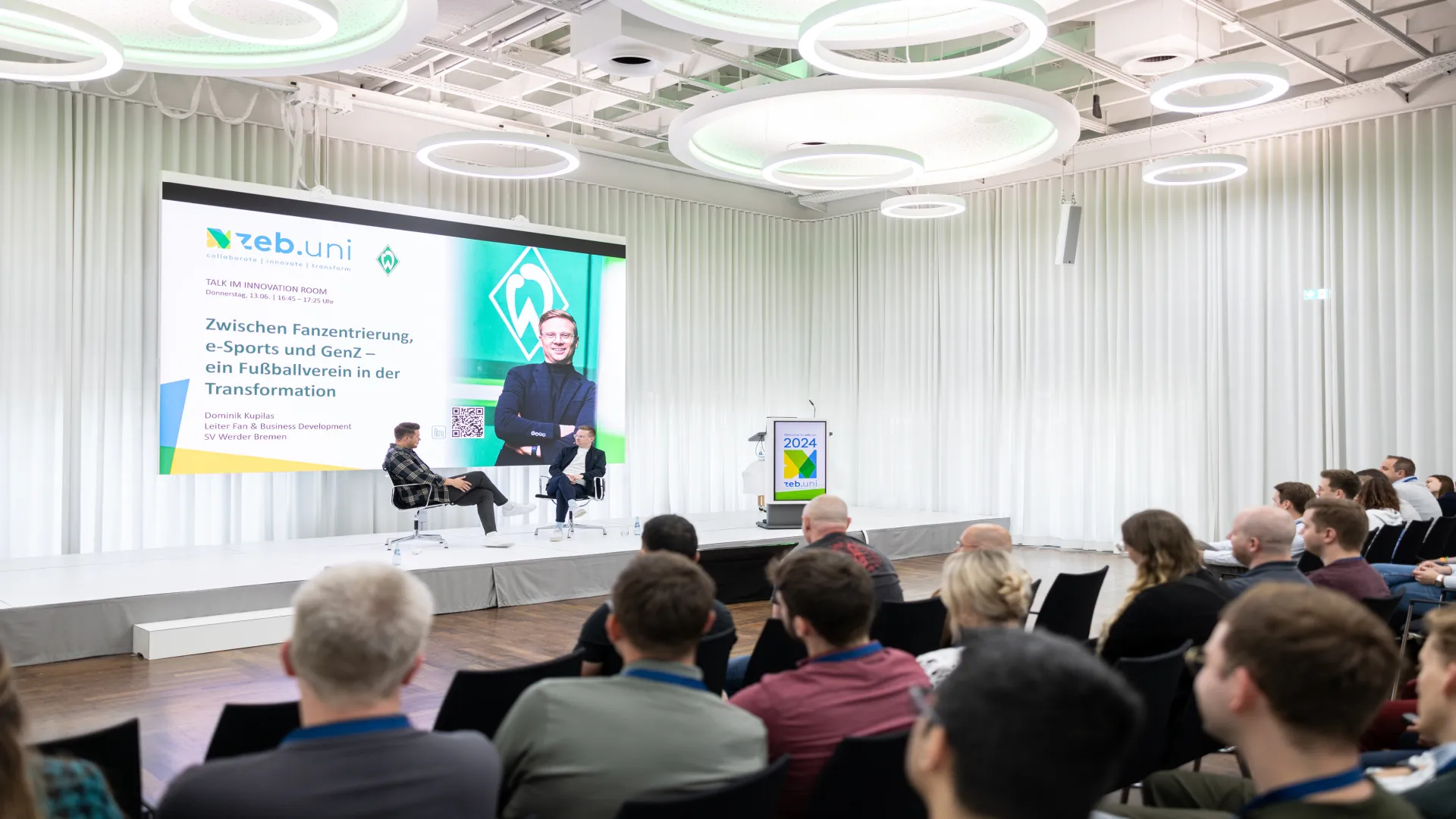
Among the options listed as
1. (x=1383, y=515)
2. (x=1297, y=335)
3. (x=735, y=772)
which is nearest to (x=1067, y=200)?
(x=1297, y=335)

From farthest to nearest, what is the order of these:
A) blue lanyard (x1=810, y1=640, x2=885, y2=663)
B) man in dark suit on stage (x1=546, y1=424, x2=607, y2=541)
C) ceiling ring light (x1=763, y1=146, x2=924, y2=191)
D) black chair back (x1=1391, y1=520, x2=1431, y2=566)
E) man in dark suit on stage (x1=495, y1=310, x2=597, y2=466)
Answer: man in dark suit on stage (x1=495, y1=310, x2=597, y2=466)
man in dark suit on stage (x1=546, y1=424, x2=607, y2=541)
ceiling ring light (x1=763, y1=146, x2=924, y2=191)
black chair back (x1=1391, y1=520, x2=1431, y2=566)
blue lanyard (x1=810, y1=640, x2=885, y2=663)

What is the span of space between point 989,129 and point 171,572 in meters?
7.13

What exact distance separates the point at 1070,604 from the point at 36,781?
4123 mm

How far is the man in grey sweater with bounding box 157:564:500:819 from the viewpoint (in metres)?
1.56

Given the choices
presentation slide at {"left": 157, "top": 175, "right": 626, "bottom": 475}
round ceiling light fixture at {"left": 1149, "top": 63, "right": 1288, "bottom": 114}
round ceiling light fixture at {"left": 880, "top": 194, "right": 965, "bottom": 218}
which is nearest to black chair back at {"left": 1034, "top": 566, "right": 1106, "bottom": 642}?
round ceiling light fixture at {"left": 1149, "top": 63, "right": 1288, "bottom": 114}

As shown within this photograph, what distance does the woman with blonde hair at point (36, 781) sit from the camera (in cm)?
130

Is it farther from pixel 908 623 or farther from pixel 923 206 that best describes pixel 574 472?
pixel 908 623

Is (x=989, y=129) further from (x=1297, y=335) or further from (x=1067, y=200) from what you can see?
(x=1297, y=335)

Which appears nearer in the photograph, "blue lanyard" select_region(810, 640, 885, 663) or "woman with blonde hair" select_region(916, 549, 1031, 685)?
"blue lanyard" select_region(810, 640, 885, 663)

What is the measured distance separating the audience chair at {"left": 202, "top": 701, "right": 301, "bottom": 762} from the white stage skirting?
4.35 meters

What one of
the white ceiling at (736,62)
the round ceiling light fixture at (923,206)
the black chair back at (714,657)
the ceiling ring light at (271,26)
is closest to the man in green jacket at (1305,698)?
the black chair back at (714,657)

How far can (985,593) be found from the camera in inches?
123

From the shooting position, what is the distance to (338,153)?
1013cm

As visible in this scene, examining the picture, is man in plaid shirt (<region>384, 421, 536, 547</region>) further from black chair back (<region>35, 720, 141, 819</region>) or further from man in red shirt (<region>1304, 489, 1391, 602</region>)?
black chair back (<region>35, 720, 141, 819</region>)
